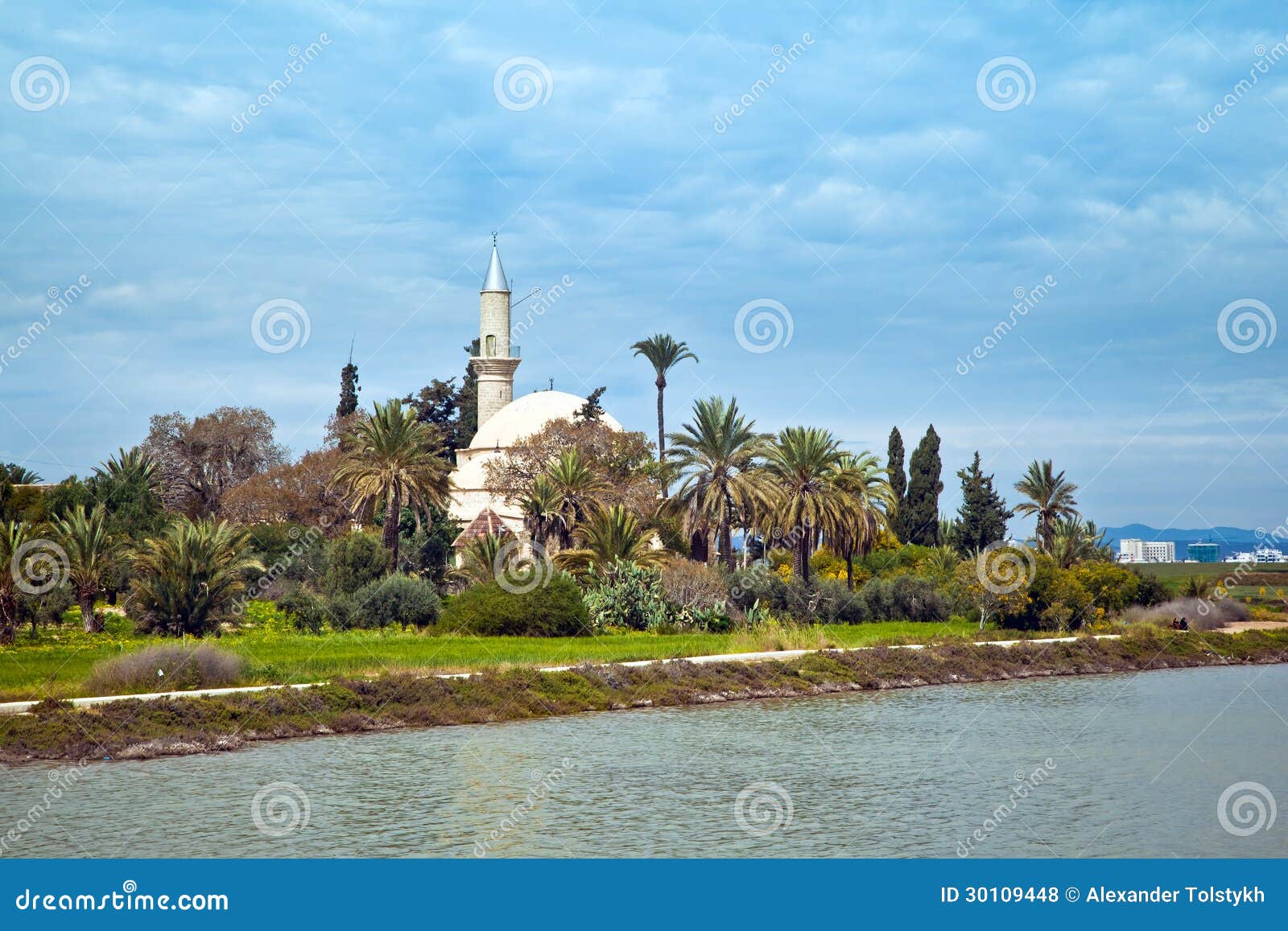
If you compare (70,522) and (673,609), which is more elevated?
(70,522)

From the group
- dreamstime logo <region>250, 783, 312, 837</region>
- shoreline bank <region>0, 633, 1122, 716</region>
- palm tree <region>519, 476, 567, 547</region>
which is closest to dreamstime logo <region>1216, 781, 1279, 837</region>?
dreamstime logo <region>250, 783, 312, 837</region>

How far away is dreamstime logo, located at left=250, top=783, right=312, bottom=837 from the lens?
48.4ft

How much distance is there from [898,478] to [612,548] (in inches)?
1253

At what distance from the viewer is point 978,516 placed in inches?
2721

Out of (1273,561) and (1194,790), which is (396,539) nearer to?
(1194,790)

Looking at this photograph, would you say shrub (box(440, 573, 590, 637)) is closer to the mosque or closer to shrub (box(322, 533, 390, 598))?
shrub (box(322, 533, 390, 598))

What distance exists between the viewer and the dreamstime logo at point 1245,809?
1491cm

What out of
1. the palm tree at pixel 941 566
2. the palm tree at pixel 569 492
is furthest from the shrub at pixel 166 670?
the palm tree at pixel 941 566

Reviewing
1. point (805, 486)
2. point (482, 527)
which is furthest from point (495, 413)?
point (805, 486)

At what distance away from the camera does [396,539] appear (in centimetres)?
4662

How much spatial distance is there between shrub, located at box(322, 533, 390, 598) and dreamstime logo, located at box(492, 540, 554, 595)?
4252 mm

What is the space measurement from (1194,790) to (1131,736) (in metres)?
5.32

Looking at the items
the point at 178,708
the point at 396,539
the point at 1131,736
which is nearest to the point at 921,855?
the point at 1131,736

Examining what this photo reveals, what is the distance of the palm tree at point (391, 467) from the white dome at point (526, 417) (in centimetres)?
2287
